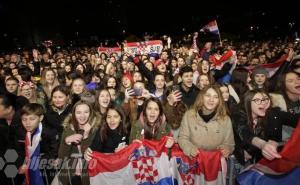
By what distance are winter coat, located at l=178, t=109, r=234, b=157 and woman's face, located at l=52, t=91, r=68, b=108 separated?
238 cm

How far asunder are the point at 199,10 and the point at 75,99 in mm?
54014

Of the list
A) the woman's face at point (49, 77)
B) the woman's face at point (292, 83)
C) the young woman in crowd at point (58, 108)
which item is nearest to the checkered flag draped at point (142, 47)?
the woman's face at point (49, 77)

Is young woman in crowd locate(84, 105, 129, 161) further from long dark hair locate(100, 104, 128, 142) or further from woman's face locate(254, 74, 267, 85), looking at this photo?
woman's face locate(254, 74, 267, 85)

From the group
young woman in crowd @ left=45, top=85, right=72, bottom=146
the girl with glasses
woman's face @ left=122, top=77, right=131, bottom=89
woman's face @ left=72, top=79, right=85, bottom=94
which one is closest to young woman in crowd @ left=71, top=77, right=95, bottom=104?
woman's face @ left=72, top=79, right=85, bottom=94

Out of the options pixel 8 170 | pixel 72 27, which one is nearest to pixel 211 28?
pixel 8 170

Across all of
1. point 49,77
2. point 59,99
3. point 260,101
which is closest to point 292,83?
point 260,101

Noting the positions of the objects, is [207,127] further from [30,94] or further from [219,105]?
[30,94]

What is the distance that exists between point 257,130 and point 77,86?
3754 mm

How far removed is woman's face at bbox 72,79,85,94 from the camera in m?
7.03

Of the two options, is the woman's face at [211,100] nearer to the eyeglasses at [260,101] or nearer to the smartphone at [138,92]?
the eyeglasses at [260,101]

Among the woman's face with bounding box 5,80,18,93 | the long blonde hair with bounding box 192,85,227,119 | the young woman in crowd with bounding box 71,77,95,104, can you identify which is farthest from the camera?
the woman's face with bounding box 5,80,18,93

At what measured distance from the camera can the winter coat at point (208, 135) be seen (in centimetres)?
485

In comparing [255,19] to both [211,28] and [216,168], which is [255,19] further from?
[216,168]

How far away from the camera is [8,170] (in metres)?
4.53
